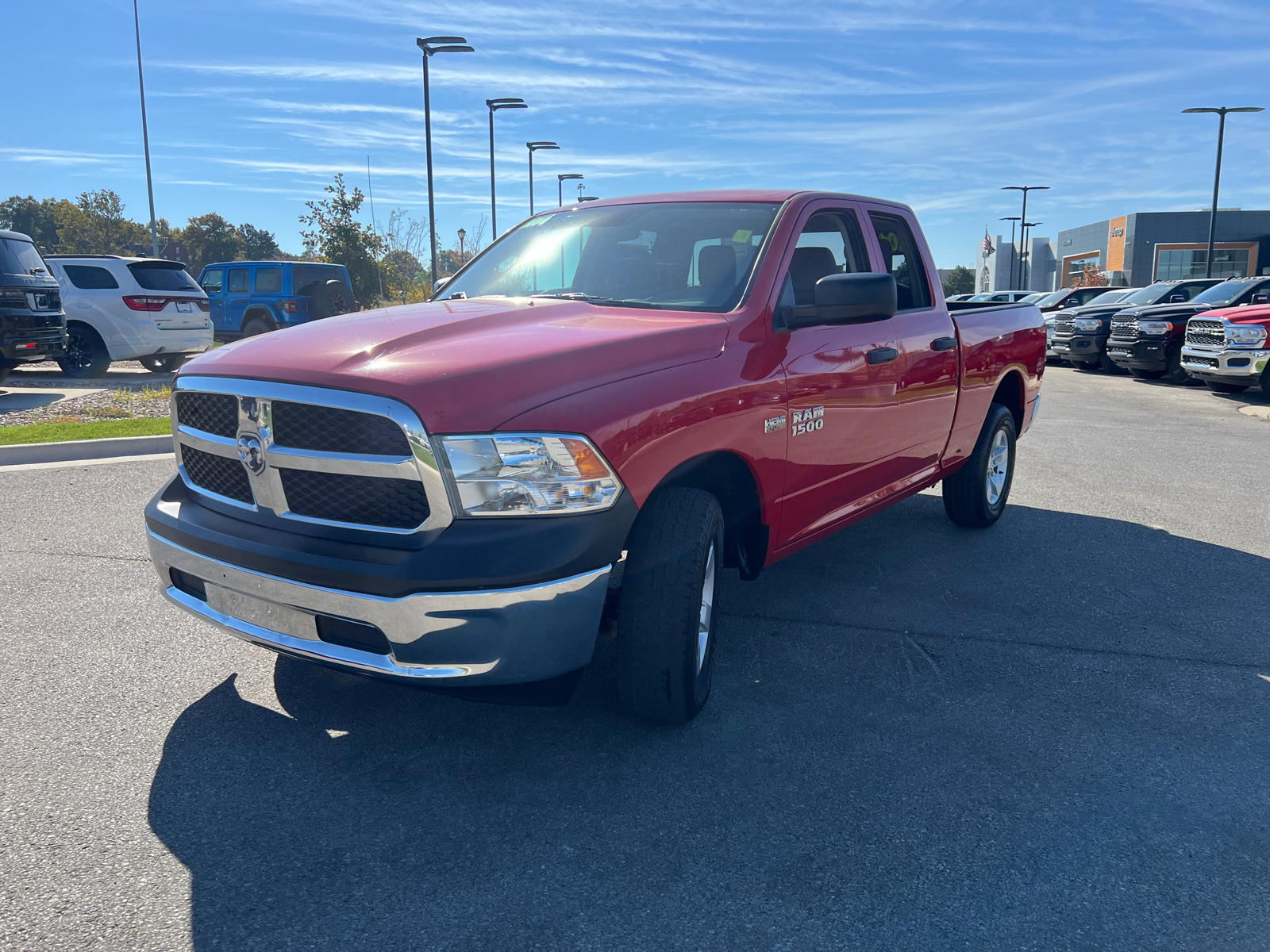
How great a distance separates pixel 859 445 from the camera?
4.43 m

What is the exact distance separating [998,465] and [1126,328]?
564 inches

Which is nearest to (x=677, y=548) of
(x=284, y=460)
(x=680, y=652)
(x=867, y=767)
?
(x=680, y=652)

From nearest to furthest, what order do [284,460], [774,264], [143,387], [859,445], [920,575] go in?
[284,460] → [774,264] → [859,445] → [920,575] → [143,387]

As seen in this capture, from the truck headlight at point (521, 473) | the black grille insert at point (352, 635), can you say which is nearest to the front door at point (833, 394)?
the truck headlight at point (521, 473)

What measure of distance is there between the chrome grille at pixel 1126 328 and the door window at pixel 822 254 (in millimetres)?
15996

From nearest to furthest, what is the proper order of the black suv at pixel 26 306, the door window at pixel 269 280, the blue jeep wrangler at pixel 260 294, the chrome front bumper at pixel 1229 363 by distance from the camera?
the black suv at pixel 26 306 → the chrome front bumper at pixel 1229 363 → the blue jeep wrangler at pixel 260 294 → the door window at pixel 269 280

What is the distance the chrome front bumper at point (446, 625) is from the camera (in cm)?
271

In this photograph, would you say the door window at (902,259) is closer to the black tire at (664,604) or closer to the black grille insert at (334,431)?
the black tire at (664,604)

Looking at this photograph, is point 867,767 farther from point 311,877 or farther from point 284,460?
point 284,460

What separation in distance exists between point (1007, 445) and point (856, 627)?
8.99 feet

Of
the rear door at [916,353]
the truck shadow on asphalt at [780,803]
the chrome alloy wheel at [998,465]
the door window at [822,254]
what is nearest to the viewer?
the truck shadow on asphalt at [780,803]

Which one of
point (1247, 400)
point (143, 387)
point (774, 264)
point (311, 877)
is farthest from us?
point (1247, 400)

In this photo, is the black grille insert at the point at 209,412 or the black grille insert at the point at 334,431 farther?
the black grille insert at the point at 209,412

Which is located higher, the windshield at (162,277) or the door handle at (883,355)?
the windshield at (162,277)
